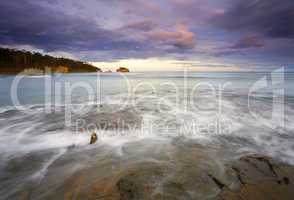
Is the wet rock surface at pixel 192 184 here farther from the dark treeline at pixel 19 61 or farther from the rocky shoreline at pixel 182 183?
the dark treeline at pixel 19 61

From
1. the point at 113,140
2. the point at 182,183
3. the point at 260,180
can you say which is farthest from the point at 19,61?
the point at 260,180

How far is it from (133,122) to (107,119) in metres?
1.19

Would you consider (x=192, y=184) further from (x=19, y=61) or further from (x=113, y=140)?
Answer: (x=19, y=61)

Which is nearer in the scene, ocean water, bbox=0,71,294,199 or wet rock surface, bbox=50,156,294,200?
wet rock surface, bbox=50,156,294,200

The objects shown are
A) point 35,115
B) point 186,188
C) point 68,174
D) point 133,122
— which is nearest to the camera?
point 186,188

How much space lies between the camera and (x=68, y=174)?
10.8ft

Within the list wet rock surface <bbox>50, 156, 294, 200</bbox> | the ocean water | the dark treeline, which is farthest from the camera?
the dark treeline

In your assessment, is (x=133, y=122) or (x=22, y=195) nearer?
(x=22, y=195)

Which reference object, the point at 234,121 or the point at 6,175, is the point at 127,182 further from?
the point at 234,121

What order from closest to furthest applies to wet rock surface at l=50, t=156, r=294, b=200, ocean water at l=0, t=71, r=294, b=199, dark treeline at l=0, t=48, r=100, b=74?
wet rock surface at l=50, t=156, r=294, b=200, ocean water at l=0, t=71, r=294, b=199, dark treeline at l=0, t=48, r=100, b=74

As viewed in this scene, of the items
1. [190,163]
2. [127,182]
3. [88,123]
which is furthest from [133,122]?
[127,182]

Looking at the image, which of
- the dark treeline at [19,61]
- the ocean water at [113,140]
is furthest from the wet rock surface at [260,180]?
the dark treeline at [19,61]

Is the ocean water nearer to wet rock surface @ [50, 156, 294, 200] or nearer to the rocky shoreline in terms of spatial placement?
the rocky shoreline

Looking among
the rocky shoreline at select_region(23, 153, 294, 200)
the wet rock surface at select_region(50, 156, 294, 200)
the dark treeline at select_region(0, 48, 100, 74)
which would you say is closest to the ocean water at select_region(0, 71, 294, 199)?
→ the rocky shoreline at select_region(23, 153, 294, 200)
